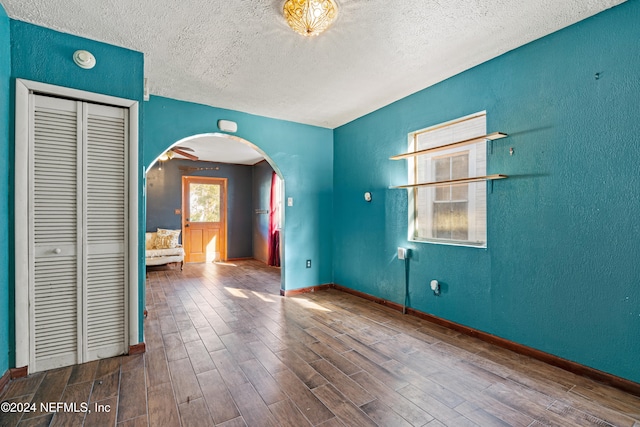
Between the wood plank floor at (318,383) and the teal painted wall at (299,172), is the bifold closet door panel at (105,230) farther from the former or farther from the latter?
the teal painted wall at (299,172)

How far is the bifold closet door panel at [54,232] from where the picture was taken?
7.18ft

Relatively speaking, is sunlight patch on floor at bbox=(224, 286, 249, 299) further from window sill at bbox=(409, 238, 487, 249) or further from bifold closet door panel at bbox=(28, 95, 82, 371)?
window sill at bbox=(409, 238, 487, 249)

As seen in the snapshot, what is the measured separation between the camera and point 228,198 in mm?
7855

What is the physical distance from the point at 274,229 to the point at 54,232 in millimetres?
4754

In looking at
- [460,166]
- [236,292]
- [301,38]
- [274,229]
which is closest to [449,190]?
[460,166]

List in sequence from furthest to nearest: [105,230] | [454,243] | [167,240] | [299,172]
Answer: [167,240]
[299,172]
[454,243]
[105,230]

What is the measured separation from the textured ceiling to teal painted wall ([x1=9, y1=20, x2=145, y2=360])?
8cm

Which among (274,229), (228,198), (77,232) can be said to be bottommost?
(274,229)

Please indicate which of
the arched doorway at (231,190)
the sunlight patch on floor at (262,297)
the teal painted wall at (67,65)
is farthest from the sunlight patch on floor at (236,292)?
the arched doorway at (231,190)

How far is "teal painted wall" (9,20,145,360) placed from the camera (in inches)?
84.7

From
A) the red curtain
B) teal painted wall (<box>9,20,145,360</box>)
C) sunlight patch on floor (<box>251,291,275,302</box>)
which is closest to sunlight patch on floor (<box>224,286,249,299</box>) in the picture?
sunlight patch on floor (<box>251,291,275,302</box>)

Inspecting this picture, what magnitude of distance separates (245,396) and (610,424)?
2.09 metres

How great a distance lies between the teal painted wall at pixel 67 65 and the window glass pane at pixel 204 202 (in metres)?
Result: 5.10

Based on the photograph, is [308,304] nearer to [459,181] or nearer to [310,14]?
[459,181]
